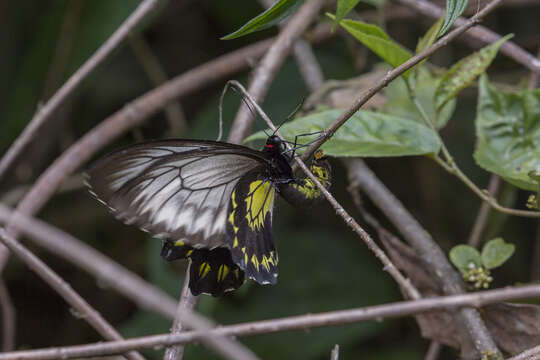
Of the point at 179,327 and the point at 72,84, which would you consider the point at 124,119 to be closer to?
the point at 72,84

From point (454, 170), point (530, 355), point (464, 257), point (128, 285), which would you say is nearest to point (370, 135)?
point (454, 170)

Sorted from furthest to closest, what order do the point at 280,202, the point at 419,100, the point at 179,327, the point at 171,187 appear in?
the point at 280,202 < the point at 419,100 < the point at 171,187 < the point at 179,327

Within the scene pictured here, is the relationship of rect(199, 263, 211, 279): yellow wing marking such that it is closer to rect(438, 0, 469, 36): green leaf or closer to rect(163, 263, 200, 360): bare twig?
rect(163, 263, 200, 360): bare twig

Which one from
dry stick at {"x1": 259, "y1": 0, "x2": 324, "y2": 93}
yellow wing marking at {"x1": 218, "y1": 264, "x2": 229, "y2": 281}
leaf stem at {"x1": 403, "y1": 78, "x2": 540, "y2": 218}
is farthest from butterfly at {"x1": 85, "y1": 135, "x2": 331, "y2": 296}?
dry stick at {"x1": 259, "y1": 0, "x2": 324, "y2": 93}

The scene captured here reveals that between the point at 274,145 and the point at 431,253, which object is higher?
the point at 274,145

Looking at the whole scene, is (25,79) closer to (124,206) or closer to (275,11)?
(124,206)

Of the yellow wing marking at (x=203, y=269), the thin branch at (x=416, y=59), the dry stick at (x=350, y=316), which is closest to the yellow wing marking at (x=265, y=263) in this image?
the yellow wing marking at (x=203, y=269)
